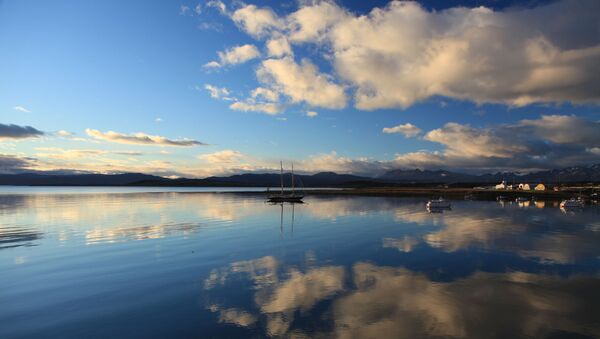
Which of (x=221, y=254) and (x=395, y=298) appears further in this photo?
(x=221, y=254)

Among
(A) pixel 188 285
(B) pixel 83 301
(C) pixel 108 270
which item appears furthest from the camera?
(C) pixel 108 270

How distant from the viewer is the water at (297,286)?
1566 centimetres

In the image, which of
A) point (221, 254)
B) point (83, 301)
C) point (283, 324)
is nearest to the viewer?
point (283, 324)

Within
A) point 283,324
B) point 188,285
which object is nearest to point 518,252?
point 283,324

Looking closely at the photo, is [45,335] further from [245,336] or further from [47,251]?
[47,251]

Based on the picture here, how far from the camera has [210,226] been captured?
169 feet

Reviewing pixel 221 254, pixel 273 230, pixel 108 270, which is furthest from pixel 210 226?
pixel 108 270

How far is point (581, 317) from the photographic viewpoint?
1675 centimetres

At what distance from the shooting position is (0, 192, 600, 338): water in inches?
617

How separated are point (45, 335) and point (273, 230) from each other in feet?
112

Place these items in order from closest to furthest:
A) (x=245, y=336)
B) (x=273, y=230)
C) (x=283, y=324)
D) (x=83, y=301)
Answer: (x=245, y=336) → (x=283, y=324) → (x=83, y=301) → (x=273, y=230)

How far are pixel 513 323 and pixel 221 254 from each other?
22.6m

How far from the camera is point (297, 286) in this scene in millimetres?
21562

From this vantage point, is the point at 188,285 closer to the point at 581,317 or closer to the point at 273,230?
the point at 581,317
